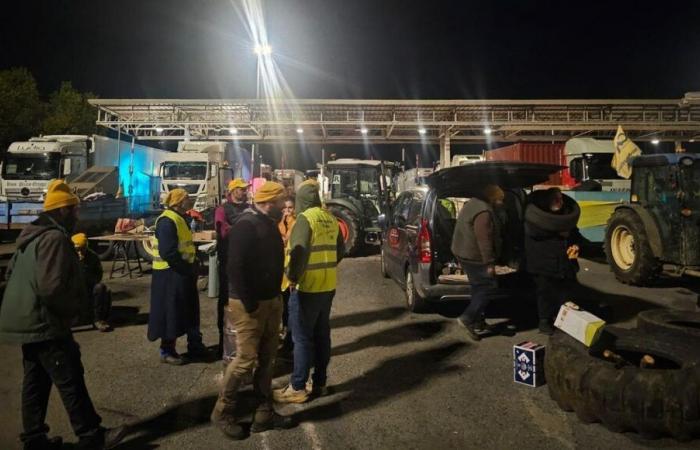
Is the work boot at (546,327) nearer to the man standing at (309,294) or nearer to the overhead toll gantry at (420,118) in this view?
the man standing at (309,294)

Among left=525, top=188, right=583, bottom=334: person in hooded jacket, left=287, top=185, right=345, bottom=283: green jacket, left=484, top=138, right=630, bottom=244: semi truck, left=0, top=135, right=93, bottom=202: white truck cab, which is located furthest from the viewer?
left=0, top=135, right=93, bottom=202: white truck cab

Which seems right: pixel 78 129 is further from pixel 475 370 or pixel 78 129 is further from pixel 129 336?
pixel 475 370

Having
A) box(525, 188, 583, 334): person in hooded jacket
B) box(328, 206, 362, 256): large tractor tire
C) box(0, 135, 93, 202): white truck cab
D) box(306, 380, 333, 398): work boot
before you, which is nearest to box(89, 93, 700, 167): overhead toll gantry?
box(0, 135, 93, 202): white truck cab

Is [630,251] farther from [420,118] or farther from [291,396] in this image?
[420,118]

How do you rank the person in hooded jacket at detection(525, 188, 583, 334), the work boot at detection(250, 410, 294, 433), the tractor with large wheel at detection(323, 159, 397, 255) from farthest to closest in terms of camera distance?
the tractor with large wheel at detection(323, 159, 397, 255)
the person in hooded jacket at detection(525, 188, 583, 334)
the work boot at detection(250, 410, 294, 433)

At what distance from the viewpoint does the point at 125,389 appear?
449 centimetres

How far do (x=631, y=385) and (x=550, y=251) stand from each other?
2.51m

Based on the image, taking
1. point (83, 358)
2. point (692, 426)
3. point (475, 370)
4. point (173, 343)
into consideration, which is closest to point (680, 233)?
point (475, 370)

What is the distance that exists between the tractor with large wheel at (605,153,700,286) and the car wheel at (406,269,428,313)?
4.17m

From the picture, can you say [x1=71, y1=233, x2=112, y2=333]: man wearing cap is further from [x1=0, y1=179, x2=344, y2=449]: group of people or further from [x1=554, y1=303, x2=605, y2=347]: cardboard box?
[x1=554, y1=303, x2=605, y2=347]: cardboard box

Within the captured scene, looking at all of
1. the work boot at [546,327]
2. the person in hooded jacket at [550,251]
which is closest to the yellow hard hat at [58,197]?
the person in hooded jacket at [550,251]

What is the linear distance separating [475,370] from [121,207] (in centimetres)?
1295

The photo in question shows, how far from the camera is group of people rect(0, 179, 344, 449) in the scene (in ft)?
10.2

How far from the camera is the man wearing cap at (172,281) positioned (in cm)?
483
